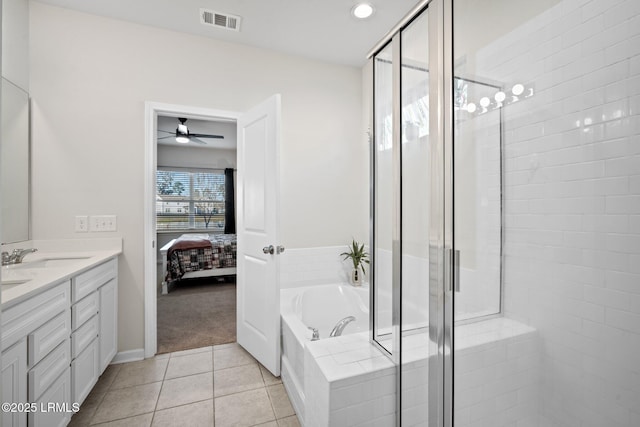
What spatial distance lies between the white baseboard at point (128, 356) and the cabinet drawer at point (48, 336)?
3.01 ft

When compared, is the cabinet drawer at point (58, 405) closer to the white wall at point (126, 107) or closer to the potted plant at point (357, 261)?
the white wall at point (126, 107)

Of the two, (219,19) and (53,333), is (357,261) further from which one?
(219,19)

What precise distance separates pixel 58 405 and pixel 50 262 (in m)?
0.94

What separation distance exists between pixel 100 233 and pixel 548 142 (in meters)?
2.76

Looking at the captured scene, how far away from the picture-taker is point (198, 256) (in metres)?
4.30

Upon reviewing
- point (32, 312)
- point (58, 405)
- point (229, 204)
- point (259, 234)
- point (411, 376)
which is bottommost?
point (58, 405)

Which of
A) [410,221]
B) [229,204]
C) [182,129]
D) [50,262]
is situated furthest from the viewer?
[229,204]

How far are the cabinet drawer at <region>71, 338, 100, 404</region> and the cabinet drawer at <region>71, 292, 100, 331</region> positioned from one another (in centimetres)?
18

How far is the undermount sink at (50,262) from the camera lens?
178 centimetres

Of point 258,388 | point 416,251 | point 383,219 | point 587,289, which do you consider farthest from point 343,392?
point 258,388

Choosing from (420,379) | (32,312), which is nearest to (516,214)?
(420,379)

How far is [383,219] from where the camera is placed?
1.48 metres

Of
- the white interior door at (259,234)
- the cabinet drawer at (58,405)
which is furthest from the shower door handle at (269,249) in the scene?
the cabinet drawer at (58,405)

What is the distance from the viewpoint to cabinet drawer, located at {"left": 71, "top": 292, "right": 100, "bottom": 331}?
1.60 meters
